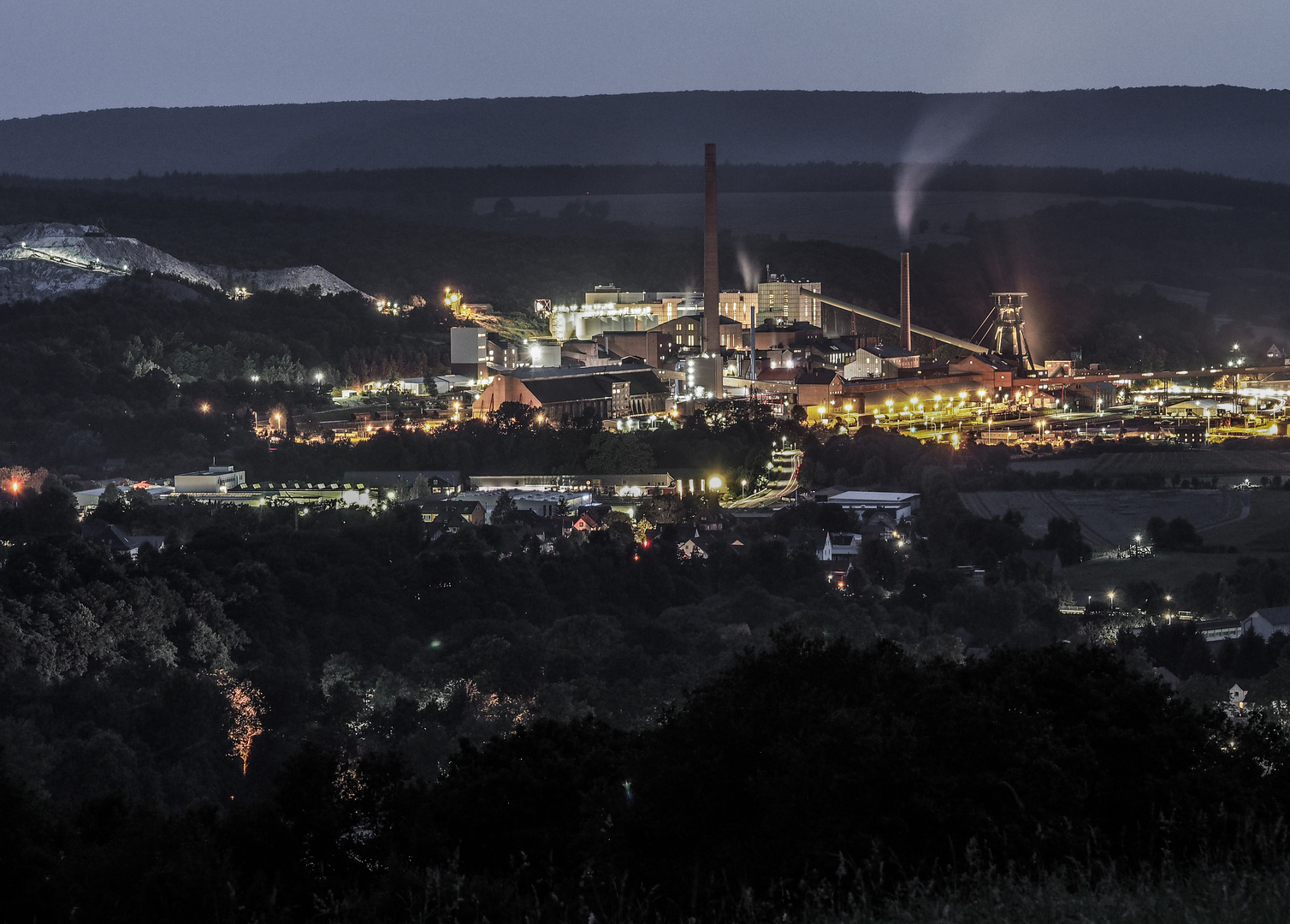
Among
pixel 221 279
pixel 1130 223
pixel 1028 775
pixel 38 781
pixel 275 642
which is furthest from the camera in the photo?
pixel 1130 223

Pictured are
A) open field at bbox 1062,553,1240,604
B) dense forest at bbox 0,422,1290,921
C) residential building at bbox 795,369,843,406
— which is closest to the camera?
dense forest at bbox 0,422,1290,921

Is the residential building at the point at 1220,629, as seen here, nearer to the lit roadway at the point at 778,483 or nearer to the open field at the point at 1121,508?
the open field at the point at 1121,508

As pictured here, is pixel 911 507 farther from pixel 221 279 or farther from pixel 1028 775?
pixel 221 279

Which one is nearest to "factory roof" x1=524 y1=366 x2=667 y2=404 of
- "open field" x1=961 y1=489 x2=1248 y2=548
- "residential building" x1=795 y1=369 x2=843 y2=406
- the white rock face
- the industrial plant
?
the industrial plant

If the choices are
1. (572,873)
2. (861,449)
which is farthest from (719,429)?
(572,873)

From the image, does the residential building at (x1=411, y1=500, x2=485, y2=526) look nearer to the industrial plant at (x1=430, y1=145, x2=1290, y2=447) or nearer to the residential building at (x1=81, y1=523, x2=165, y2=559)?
the residential building at (x1=81, y1=523, x2=165, y2=559)

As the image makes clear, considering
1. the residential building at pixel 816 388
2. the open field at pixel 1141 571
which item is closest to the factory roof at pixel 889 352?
the residential building at pixel 816 388
